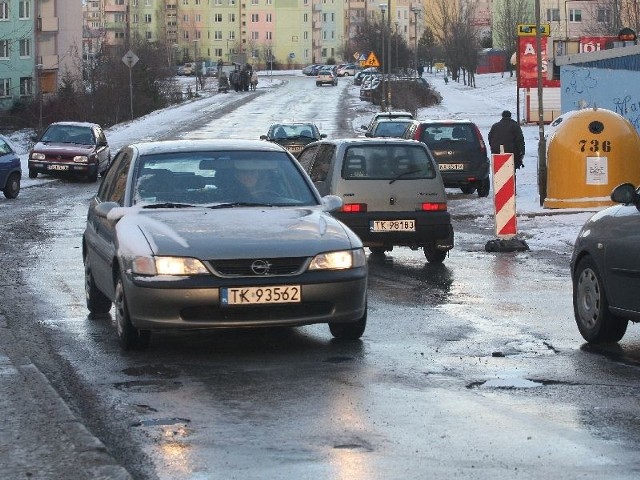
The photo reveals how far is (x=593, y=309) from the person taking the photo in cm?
1063

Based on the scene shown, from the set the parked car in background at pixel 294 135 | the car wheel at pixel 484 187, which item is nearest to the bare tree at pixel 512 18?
the parked car in background at pixel 294 135

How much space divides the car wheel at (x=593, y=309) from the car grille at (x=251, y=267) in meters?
2.25

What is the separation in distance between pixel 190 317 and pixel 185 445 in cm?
278

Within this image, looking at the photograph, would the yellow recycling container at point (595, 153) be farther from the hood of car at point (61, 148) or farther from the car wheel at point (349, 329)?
the hood of car at point (61, 148)

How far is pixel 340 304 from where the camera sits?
33.1 feet

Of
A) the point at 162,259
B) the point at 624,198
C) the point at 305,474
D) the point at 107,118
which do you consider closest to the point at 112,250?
the point at 162,259

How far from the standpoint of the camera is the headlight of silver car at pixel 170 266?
9727mm

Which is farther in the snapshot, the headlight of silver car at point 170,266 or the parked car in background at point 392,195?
the parked car in background at point 392,195

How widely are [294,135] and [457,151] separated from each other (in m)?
11.8

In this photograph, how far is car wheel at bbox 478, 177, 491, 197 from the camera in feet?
96.8

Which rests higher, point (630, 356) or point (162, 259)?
point (162, 259)

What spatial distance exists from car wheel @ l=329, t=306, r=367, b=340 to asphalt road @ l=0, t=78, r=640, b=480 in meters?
0.08

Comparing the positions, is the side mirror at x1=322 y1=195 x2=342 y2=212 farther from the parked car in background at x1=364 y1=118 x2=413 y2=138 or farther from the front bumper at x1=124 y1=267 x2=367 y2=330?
the parked car in background at x1=364 y1=118 x2=413 y2=138

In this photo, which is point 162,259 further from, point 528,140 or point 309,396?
point 528,140
